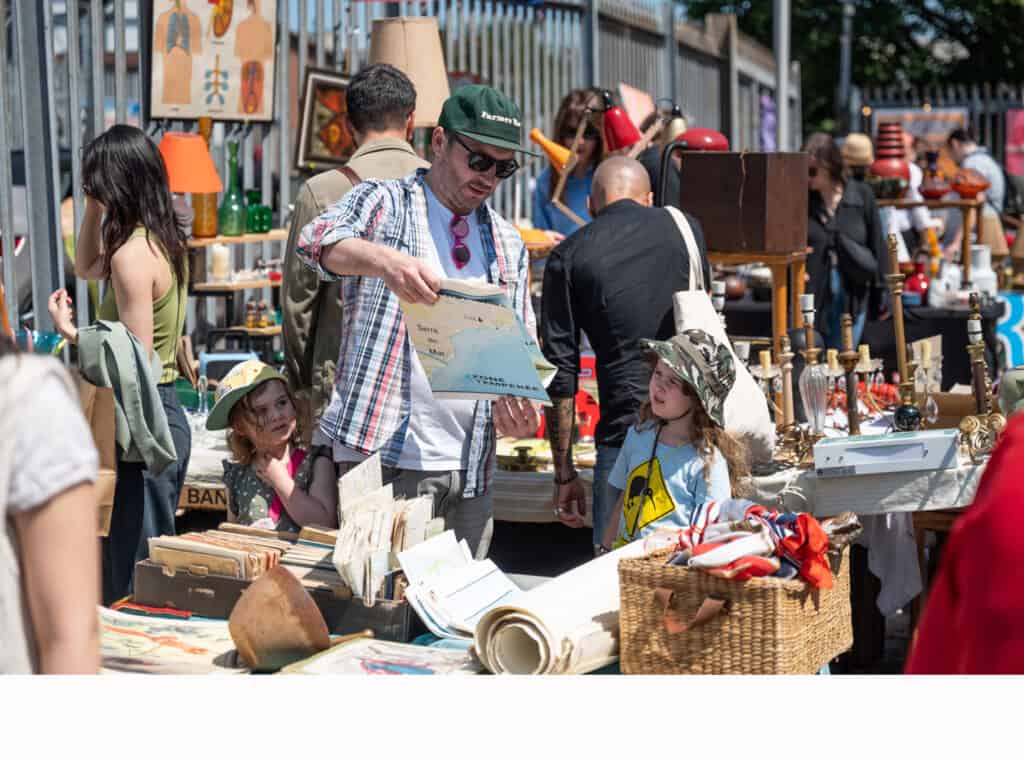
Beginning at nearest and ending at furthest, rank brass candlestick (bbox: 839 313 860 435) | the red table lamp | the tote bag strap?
1. the tote bag strap
2. brass candlestick (bbox: 839 313 860 435)
3. the red table lamp

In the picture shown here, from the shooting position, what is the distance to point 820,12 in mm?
32812

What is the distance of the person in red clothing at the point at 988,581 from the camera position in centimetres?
149

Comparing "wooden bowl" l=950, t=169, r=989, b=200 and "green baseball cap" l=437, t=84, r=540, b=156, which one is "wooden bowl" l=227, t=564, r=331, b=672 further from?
"wooden bowl" l=950, t=169, r=989, b=200

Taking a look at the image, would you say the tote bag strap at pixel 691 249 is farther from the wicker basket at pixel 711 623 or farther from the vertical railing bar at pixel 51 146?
the vertical railing bar at pixel 51 146

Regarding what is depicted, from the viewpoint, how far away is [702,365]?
12.5ft

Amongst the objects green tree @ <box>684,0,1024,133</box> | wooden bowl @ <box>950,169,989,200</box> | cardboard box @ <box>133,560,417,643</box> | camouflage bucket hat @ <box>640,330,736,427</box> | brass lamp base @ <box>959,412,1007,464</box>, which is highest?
green tree @ <box>684,0,1024,133</box>

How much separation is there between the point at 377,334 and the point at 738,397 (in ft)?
4.00

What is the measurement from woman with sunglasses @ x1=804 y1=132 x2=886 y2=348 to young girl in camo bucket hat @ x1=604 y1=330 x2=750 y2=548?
3.75 metres

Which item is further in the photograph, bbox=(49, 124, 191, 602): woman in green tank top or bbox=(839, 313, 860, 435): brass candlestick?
bbox=(839, 313, 860, 435): brass candlestick

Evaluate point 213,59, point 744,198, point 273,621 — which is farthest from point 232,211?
point 273,621

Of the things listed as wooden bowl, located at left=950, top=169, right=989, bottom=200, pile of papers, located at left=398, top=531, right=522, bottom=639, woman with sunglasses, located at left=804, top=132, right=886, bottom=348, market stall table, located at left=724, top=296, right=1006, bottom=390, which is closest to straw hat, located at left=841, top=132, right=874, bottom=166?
wooden bowl, located at left=950, top=169, right=989, bottom=200

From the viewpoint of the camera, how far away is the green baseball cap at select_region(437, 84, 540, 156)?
3398 mm
